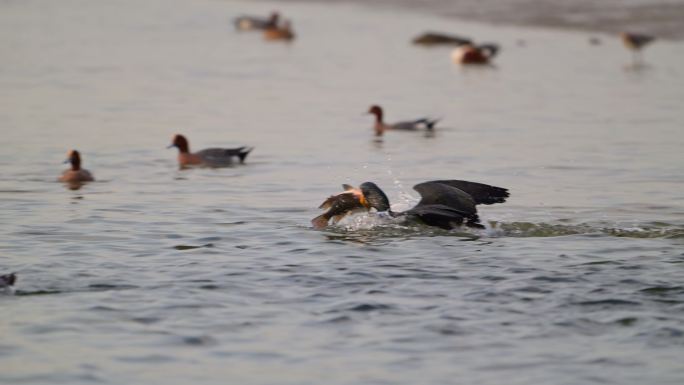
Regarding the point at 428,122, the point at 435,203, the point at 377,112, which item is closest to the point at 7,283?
the point at 435,203

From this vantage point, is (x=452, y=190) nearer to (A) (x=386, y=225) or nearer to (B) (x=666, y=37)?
(A) (x=386, y=225)

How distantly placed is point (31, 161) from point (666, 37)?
17.3 m

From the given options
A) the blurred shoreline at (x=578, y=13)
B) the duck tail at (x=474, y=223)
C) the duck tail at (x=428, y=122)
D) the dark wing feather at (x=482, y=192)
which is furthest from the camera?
the blurred shoreline at (x=578, y=13)

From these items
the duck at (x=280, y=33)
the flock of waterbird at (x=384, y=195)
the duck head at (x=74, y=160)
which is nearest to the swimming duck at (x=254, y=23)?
the duck at (x=280, y=33)

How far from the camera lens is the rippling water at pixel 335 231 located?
8367 millimetres

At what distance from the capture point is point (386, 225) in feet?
39.9

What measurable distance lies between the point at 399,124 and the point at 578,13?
52.4 feet

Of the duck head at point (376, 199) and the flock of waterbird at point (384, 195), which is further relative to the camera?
the duck head at point (376, 199)

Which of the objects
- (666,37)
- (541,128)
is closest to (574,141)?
(541,128)

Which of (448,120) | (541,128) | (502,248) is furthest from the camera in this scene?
(448,120)

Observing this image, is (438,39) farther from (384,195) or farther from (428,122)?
(384,195)

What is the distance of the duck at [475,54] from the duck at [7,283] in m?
18.4

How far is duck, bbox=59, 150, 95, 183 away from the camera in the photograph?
15.0 m

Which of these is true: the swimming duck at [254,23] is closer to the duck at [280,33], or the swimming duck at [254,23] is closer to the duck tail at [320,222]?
the duck at [280,33]
